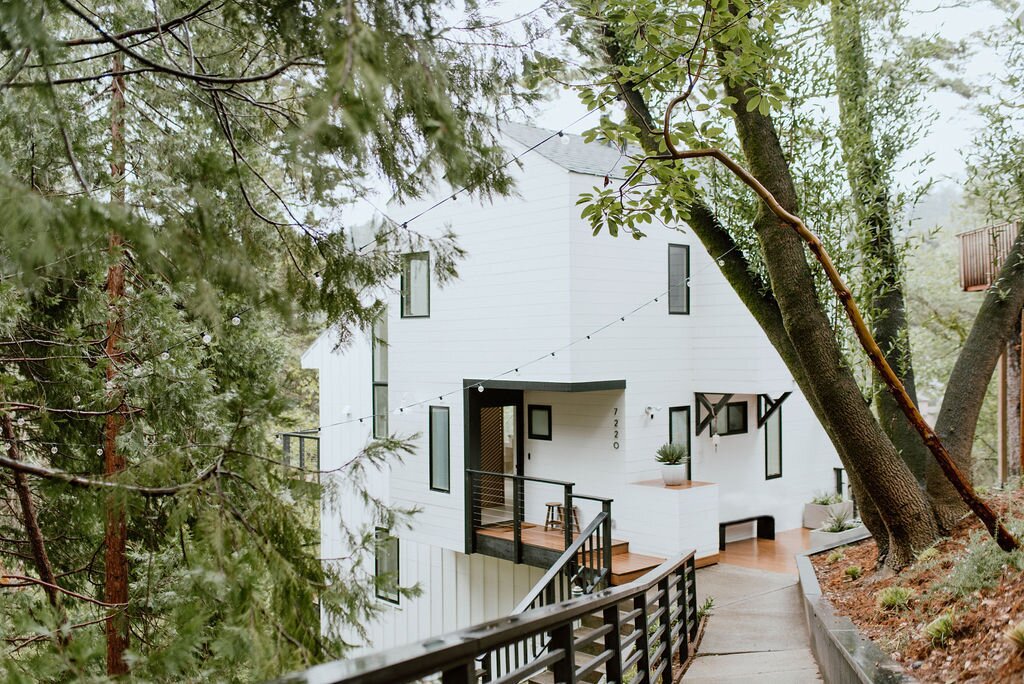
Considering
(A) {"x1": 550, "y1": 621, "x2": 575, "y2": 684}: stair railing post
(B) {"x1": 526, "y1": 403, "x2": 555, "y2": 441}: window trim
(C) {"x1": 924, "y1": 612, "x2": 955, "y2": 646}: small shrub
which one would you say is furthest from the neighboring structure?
(A) {"x1": 550, "y1": 621, "x2": 575, "y2": 684}: stair railing post

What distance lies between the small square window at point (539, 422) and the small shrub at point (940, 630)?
762 cm

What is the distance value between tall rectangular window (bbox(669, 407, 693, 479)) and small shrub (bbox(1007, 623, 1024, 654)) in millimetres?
8040

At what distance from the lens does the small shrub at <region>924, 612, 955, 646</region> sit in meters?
4.31

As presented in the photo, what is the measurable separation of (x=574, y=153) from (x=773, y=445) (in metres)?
5.86

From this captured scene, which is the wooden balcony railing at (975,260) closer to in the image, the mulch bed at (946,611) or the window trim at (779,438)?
the window trim at (779,438)

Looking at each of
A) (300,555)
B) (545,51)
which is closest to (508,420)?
(545,51)

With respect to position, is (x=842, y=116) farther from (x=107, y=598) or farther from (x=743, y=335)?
(x=107, y=598)

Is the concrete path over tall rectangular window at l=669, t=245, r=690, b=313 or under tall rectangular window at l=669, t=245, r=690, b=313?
under

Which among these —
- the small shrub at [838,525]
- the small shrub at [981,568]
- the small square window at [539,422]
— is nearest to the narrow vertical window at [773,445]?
the small shrub at [838,525]

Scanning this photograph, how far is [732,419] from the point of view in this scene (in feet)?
41.7

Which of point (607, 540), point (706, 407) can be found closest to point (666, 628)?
point (607, 540)

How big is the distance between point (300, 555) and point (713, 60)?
4.80 metres

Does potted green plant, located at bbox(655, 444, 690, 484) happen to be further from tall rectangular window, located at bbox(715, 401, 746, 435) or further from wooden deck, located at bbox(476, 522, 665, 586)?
tall rectangular window, located at bbox(715, 401, 746, 435)

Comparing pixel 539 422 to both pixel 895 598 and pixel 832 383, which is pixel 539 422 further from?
pixel 895 598
